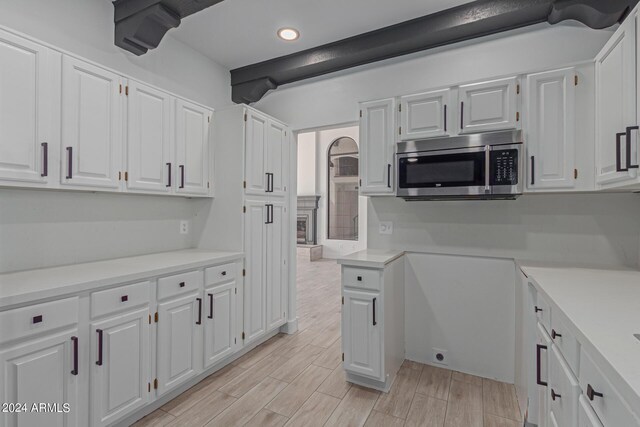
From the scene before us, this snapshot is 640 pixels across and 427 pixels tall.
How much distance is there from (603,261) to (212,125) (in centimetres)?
326

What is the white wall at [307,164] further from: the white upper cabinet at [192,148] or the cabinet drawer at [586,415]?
the cabinet drawer at [586,415]

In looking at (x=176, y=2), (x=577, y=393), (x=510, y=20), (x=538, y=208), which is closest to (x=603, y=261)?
(x=538, y=208)

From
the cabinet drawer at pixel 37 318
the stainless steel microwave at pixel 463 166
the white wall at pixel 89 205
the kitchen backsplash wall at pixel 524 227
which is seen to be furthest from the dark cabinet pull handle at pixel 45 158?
the kitchen backsplash wall at pixel 524 227

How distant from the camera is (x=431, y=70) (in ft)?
8.89

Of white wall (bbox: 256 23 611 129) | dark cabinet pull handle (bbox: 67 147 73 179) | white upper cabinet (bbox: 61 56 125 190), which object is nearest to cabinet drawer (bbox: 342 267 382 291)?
white wall (bbox: 256 23 611 129)

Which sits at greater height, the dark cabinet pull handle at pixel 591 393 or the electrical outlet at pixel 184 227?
the electrical outlet at pixel 184 227

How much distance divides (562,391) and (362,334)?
1.27m

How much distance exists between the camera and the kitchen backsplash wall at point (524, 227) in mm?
2117

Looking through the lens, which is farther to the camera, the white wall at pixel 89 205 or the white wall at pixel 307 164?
the white wall at pixel 307 164

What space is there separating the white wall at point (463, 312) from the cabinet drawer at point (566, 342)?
1199mm

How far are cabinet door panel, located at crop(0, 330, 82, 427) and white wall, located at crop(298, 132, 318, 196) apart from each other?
6.95 meters

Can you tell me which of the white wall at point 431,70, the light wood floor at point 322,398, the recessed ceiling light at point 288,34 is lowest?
the light wood floor at point 322,398

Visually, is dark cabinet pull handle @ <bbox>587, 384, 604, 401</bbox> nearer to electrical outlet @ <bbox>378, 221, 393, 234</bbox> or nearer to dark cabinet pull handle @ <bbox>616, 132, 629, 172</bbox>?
dark cabinet pull handle @ <bbox>616, 132, 629, 172</bbox>

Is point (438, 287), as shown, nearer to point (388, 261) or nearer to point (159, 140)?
point (388, 261)
